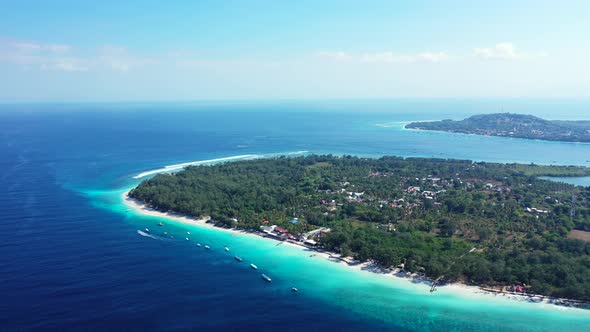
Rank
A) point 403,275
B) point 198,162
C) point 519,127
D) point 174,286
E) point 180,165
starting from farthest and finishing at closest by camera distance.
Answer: point 519,127, point 198,162, point 180,165, point 403,275, point 174,286

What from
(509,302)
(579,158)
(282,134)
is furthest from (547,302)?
(282,134)

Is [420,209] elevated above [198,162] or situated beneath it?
situated beneath

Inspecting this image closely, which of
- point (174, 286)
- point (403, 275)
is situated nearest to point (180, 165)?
point (174, 286)

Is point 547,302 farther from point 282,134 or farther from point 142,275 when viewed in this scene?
point 282,134

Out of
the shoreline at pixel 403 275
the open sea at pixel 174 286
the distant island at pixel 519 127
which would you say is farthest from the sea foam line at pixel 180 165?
the distant island at pixel 519 127

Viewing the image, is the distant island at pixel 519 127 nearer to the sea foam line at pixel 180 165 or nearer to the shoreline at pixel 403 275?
the sea foam line at pixel 180 165

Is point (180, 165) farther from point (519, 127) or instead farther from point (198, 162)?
point (519, 127)
